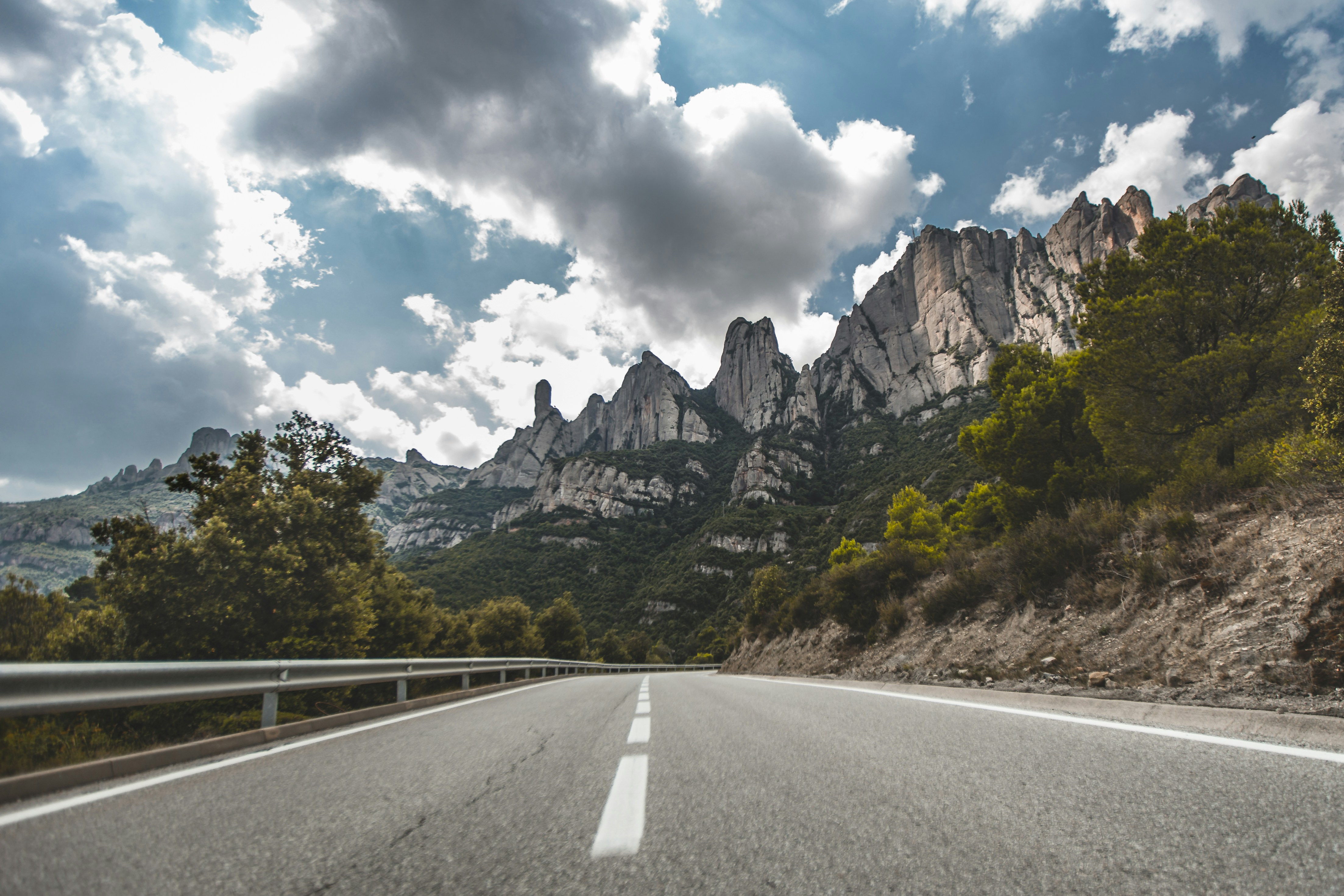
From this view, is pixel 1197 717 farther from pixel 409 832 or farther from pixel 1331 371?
pixel 1331 371

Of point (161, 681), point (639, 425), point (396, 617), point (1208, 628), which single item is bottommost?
point (396, 617)

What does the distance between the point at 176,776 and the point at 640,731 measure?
3.39 meters

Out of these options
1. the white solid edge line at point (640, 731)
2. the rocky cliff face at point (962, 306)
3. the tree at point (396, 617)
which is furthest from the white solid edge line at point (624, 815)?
the rocky cliff face at point (962, 306)

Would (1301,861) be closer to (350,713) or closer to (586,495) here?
(350,713)

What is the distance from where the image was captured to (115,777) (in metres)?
3.55

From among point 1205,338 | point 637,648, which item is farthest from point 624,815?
point 637,648

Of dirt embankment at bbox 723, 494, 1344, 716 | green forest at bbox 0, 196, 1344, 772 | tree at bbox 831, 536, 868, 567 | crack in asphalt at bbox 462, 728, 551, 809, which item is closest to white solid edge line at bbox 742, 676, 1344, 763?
dirt embankment at bbox 723, 494, 1344, 716

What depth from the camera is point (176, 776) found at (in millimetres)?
3568

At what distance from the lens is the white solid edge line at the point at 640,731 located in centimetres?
466

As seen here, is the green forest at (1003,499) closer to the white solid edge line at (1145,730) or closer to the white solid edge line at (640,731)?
the white solid edge line at (1145,730)

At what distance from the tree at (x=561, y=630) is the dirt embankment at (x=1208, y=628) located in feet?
114

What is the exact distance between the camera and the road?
5.84ft

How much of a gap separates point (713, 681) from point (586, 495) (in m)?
129

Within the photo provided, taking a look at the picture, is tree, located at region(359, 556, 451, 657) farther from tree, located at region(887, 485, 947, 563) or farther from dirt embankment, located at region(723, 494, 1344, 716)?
tree, located at region(887, 485, 947, 563)
